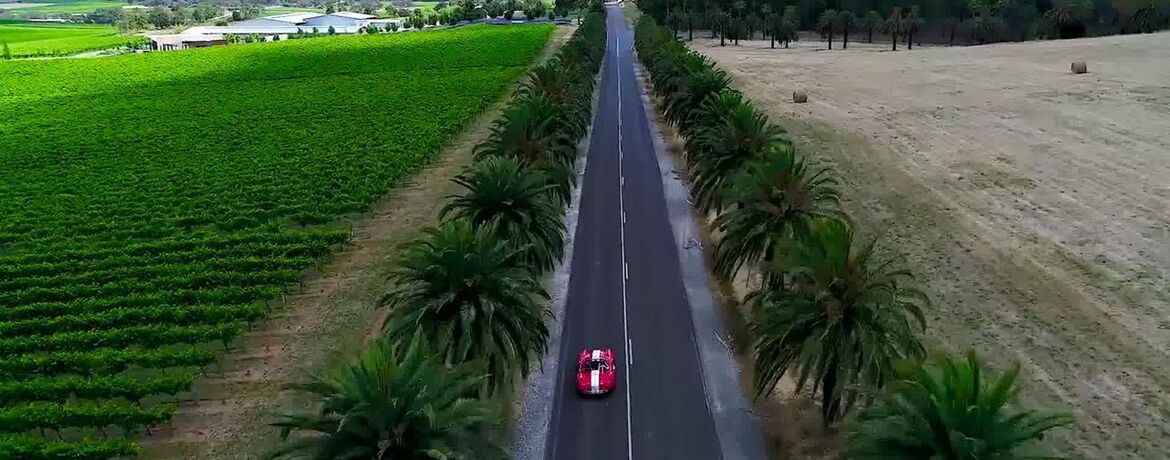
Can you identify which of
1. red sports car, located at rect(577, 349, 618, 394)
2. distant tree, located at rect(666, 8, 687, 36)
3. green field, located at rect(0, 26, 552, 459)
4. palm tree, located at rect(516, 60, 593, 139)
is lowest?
red sports car, located at rect(577, 349, 618, 394)

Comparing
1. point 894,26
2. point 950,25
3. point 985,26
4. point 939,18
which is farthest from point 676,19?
point 985,26

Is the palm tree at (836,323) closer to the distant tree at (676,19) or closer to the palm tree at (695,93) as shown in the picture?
the palm tree at (695,93)

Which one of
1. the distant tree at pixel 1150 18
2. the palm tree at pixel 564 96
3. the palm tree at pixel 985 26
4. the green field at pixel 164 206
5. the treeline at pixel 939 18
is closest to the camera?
the green field at pixel 164 206

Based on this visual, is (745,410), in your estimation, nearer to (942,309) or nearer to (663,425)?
(663,425)

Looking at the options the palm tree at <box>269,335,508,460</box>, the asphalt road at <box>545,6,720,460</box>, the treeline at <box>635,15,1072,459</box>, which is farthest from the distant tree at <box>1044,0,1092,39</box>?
the palm tree at <box>269,335,508,460</box>

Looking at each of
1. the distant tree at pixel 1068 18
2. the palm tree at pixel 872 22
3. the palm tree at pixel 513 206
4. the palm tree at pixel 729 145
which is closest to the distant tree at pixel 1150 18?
the distant tree at pixel 1068 18

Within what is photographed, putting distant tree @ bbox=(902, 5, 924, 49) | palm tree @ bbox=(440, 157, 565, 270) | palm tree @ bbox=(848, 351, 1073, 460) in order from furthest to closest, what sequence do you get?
distant tree @ bbox=(902, 5, 924, 49) < palm tree @ bbox=(440, 157, 565, 270) < palm tree @ bbox=(848, 351, 1073, 460)

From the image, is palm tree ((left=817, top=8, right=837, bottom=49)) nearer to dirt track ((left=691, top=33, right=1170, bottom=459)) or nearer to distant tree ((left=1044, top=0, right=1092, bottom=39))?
distant tree ((left=1044, top=0, right=1092, bottom=39))

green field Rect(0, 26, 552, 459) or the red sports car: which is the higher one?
green field Rect(0, 26, 552, 459)
